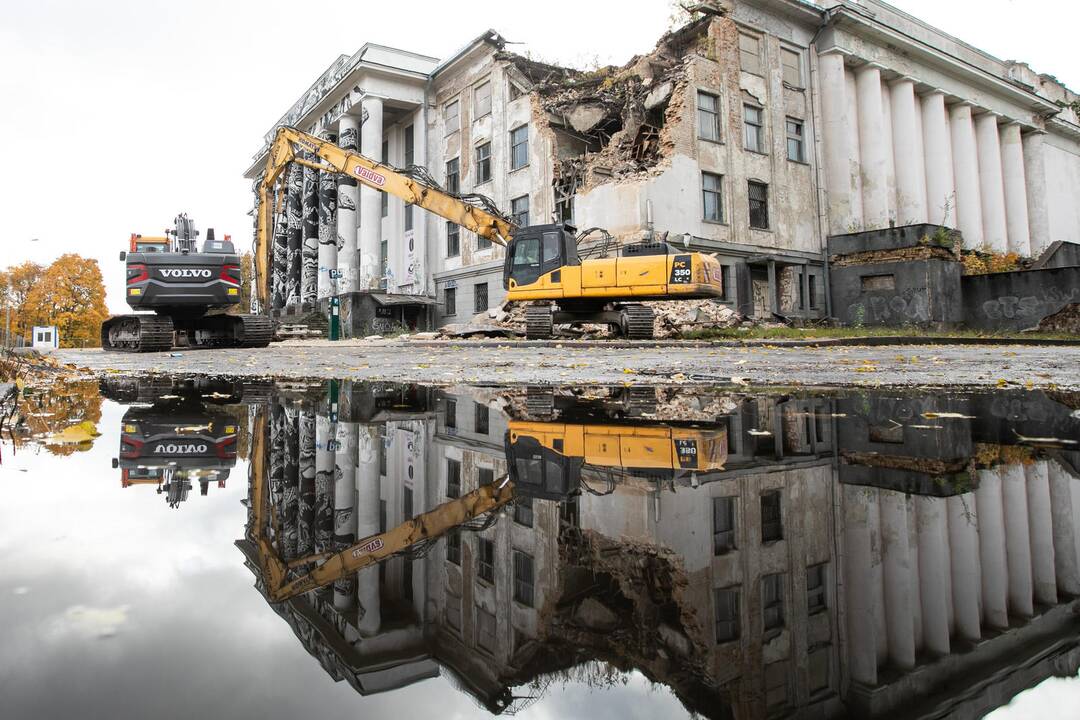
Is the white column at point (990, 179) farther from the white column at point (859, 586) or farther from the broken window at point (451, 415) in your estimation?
the white column at point (859, 586)

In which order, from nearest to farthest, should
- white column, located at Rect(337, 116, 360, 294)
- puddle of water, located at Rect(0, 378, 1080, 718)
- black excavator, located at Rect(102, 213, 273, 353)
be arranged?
1. puddle of water, located at Rect(0, 378, 1080, 718)
2. black excavator, located at Rect(102, 213, 273, 353)
3. white column, located at Rect(337, 116, 360, 294)

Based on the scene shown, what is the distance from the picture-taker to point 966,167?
31.9m

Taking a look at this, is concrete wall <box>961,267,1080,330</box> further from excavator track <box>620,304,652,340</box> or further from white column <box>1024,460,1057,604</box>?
white column <box>1024,460,1057,604</box>

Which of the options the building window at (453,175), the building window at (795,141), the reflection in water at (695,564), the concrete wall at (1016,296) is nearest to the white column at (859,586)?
the reflection in water at (695,564)

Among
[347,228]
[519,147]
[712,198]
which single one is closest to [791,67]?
[712,198]

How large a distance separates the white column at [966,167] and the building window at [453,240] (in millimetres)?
23780

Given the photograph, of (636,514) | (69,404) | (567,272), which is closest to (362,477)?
(636,514)

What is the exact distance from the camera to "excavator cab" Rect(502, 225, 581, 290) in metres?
16.7

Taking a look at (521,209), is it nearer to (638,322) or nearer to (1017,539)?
(638,322)

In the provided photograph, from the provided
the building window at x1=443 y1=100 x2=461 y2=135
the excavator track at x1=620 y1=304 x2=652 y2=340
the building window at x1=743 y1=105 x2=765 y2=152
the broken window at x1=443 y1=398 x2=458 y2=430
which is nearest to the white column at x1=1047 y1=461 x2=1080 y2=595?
the broken window at x1=443 y1=398 x2=458 y2=430

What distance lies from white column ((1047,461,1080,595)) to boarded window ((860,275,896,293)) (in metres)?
25.9

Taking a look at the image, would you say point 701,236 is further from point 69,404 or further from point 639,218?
point 69,404

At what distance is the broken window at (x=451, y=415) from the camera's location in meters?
3.43

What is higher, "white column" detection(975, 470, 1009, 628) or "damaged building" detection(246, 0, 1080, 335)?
"damaged building" detection(246, 0, 1080, 335)
